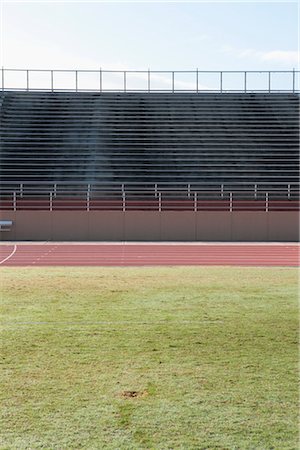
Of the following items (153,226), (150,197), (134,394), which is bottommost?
(134,394)

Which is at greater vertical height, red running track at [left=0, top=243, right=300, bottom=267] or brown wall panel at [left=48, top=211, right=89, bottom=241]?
brown wall panel at [left=48, top=211, right=89, bottom=241]

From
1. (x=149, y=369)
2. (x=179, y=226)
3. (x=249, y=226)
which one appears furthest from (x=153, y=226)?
(x=149, y=369)

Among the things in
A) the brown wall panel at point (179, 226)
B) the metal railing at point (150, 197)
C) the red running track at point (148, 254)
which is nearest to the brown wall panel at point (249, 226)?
the metal railing at point (150, 197)

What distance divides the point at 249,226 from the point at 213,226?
1434mm

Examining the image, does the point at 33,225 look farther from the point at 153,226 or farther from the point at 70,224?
the point at 153,226

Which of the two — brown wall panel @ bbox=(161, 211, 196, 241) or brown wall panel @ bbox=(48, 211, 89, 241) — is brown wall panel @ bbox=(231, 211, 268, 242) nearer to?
brown wall panel @ bbox=(161, 211, 196, 241)

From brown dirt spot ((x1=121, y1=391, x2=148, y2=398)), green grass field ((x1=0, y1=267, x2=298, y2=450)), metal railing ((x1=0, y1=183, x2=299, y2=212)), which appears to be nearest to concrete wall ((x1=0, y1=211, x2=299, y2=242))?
metal railing ((x1=0, y1=183, x2=299, y2=212))

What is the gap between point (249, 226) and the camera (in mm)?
25656

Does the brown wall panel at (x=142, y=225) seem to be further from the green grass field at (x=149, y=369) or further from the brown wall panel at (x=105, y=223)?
the green grass field at (x=149, y=369)

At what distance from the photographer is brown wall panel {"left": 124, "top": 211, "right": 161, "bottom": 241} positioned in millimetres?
25391

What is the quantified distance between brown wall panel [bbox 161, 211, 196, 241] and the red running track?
2.00m

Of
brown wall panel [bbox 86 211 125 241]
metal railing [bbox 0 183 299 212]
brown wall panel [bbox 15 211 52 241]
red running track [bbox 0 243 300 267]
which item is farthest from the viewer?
metal railing [bbox 0 183 299 212]

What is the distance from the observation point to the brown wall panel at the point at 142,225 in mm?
25391

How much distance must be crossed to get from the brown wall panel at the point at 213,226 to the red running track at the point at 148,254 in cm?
199
